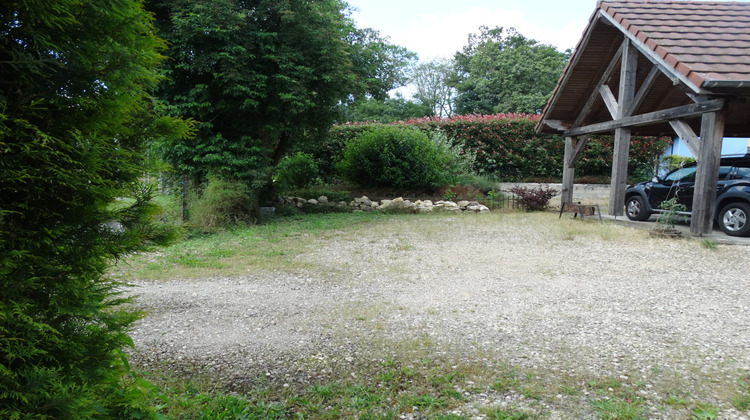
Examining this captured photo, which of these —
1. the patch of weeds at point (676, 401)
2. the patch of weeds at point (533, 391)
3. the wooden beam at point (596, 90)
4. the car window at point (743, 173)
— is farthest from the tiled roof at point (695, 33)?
the patch of weeds at point (533, 391)

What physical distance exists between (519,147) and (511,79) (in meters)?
17.0

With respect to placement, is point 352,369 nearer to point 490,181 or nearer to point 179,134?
point 179,134

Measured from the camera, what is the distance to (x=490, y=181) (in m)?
16.0

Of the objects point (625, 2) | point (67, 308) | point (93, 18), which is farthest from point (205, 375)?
point (625, 2)

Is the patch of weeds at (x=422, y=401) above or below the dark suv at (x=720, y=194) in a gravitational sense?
below

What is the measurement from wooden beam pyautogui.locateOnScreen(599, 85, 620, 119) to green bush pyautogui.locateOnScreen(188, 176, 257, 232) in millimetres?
8823

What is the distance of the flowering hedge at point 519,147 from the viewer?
58.9 feet

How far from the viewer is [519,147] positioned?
18.0 metres

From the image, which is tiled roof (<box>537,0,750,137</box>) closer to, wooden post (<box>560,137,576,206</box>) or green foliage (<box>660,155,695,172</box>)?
wooden post (<box>560,137,576,206</box>)

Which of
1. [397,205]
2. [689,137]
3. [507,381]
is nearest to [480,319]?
[507,381]

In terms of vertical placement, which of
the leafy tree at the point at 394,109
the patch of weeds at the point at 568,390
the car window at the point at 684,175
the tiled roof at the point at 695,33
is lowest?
the patch of weeds at the point at 568,390

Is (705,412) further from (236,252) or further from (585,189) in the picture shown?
(585,189)

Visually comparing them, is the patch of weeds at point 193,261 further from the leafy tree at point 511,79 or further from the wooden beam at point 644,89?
the leafy tree at point 511,79

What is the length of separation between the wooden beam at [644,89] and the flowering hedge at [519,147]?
7.91 meters
